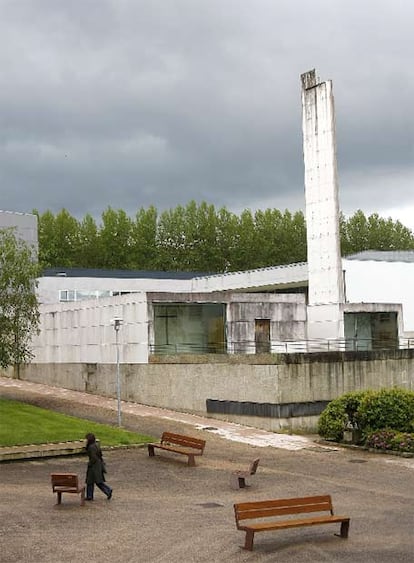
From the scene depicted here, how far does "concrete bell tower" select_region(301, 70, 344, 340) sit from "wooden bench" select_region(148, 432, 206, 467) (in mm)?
17350

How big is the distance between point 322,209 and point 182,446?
66.7ft

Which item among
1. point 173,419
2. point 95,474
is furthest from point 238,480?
point 173,419

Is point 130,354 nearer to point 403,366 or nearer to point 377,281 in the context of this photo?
point 403,366

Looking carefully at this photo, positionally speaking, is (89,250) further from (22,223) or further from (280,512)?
(280,512)

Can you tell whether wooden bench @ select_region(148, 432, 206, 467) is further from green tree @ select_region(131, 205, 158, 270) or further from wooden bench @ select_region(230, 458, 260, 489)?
green tree @ select_region(131, 205, 158, 270)

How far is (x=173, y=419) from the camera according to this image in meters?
34.4

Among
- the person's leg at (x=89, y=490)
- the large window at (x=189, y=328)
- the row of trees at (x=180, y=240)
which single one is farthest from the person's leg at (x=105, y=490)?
the row of trees at (x=180, y=240)

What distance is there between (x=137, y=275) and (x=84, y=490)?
51.8 meters

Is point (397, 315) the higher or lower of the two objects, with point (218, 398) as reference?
higher

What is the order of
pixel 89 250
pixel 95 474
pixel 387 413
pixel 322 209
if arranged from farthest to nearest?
pixel 89 250
pixel 322 209
pixel 387 413
pixel 95 474

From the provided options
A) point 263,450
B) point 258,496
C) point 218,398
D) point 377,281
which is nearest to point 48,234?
point 377,281

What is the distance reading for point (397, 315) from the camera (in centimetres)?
4494

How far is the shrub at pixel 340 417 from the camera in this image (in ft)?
99.0

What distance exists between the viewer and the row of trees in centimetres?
9150
